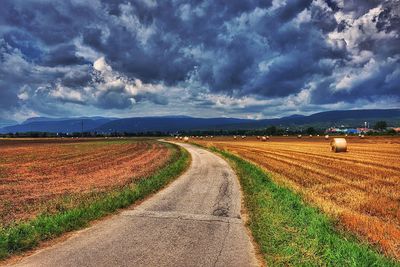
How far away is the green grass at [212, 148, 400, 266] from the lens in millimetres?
8885

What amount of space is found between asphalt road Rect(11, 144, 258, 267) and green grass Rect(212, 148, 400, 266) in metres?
0.59

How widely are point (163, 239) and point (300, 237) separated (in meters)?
3.63

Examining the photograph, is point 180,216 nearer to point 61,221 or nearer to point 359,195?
point 61,221

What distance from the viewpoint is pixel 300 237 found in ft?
35.7

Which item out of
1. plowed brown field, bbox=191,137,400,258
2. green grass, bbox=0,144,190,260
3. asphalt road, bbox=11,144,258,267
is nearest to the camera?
asphalt road, bbox=11,144,258,267

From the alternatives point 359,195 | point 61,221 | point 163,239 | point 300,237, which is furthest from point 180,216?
point 359,195

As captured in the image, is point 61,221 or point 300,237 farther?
point 61,221

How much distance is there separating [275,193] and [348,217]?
5.65 metres

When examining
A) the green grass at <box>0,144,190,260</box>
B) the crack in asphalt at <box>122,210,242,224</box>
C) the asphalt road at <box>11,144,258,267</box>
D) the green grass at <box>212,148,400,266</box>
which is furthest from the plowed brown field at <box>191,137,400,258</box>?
the green grass at <box>0,144,190,260</box>

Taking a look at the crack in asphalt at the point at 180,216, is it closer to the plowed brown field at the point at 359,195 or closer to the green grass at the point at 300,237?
the green grass at the point at 300,237

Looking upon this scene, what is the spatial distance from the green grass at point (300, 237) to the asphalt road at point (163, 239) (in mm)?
593

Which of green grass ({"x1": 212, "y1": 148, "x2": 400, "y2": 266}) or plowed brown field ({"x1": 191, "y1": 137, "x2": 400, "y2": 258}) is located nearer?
green grass ({"x1": 212, "y1": 148, "x2": 400, "y2": 266})

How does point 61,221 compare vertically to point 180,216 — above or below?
above

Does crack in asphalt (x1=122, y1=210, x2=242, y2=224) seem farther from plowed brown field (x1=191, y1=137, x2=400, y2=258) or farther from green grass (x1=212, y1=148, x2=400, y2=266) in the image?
plowed brown field (x1=191, y1=137, x2=400, y2=258)
